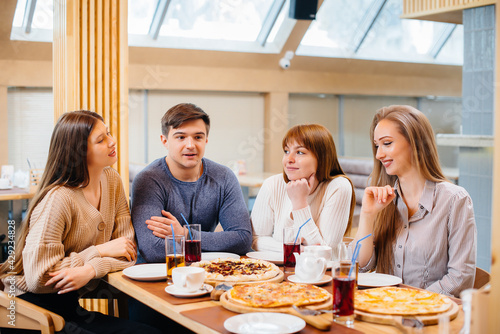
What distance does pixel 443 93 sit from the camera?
36.6ft

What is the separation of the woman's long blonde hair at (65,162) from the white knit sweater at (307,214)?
3.00 feet

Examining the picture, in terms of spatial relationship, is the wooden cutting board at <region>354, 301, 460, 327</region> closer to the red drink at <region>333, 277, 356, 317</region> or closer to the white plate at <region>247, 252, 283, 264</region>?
the red drink at <region>333, 277, 356, 317</region>

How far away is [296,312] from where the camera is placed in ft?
5.07

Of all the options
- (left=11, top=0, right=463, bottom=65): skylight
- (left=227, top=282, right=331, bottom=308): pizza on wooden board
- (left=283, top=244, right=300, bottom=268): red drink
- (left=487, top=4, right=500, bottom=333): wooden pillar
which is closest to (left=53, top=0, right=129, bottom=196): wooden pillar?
(left=283, top=244, right=300, bottom=268): red drink

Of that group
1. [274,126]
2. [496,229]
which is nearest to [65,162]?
[496,229]

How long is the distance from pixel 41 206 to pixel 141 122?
643 centimetres

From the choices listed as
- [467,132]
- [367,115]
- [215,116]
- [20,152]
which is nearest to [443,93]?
[367,115]

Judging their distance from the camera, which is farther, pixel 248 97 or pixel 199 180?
pixel 248 97

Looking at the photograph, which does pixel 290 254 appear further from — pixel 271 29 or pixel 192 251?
pixel 271 29

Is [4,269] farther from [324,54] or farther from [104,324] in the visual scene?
[324,54]

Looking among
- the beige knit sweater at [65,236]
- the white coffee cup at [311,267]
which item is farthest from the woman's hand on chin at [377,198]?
the beige knit sweater at [65,236]

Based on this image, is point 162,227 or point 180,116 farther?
point 180,116

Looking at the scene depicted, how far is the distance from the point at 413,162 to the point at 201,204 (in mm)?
A: 1043

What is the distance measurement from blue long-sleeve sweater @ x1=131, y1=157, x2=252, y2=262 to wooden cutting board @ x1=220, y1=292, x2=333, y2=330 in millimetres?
775
